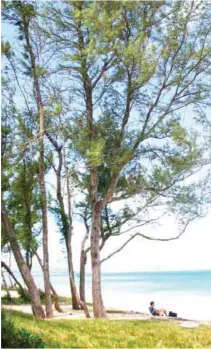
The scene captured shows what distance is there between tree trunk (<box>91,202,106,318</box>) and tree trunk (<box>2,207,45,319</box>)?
1.55 feet

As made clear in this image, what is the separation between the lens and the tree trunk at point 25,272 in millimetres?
3865

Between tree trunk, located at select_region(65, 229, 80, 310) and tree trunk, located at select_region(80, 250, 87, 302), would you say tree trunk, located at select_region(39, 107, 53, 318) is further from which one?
tree trunk, located at select_region(80, 250, 87, 302)

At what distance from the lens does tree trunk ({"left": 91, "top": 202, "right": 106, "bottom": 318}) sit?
13.8 feet

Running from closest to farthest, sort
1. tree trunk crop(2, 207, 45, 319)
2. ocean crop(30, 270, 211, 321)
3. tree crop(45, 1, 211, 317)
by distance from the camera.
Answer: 1. ocean crop(30, 270, 211, 321)
2. tree trunk crop(2, 207, 45, 319)
3. tree crop(45, 1, 211, 317)

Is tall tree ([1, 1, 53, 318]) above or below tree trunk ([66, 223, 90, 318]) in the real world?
above

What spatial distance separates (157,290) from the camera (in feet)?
12.8

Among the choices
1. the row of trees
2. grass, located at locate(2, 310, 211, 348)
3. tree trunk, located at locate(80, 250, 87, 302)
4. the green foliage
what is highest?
the row of trees

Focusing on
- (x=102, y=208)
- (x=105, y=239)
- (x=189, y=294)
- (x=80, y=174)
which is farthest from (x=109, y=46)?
(x=189, y=294)

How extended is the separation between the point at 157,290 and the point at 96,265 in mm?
607

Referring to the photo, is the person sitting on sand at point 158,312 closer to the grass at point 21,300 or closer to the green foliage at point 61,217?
the grass at point 21,300

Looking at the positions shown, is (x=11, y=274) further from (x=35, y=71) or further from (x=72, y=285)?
(x=35, y=71)

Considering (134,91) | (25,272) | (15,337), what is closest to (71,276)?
(25,272)

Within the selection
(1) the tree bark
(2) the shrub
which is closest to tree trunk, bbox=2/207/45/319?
(1) the tree bark

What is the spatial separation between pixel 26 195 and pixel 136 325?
1.30 meters
